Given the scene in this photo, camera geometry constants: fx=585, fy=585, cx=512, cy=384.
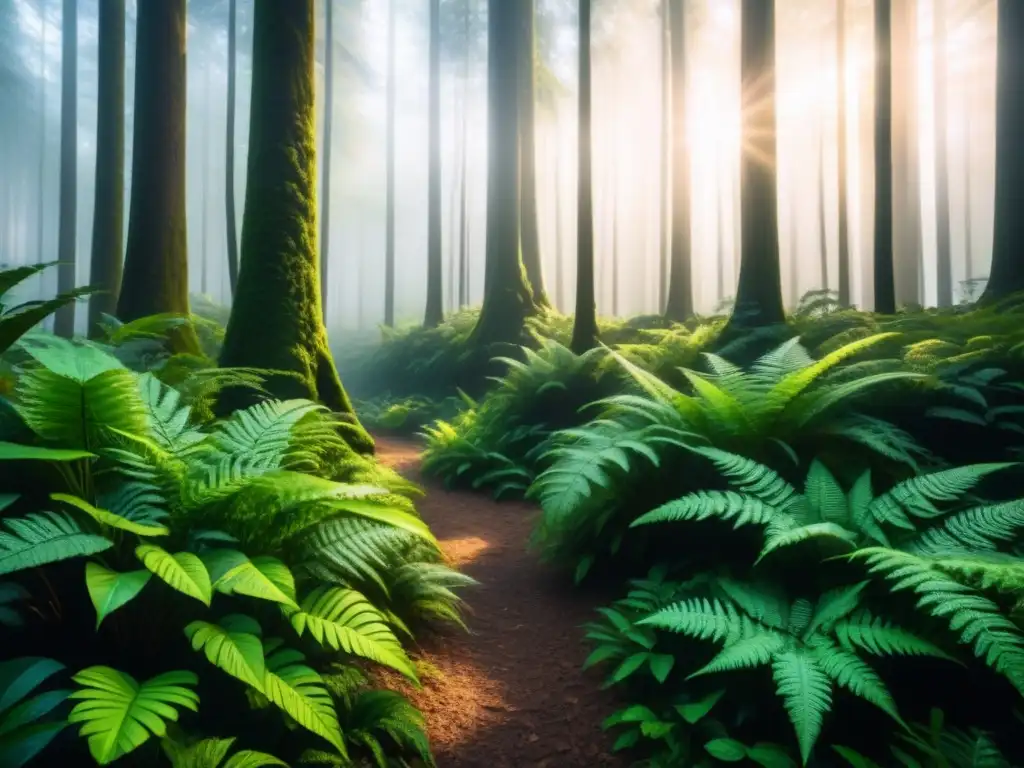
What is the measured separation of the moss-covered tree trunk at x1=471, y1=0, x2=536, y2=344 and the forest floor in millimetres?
8155

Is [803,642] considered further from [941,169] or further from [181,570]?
[941,169]

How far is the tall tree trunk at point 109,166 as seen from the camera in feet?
35.7

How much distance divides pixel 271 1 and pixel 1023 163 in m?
10.3

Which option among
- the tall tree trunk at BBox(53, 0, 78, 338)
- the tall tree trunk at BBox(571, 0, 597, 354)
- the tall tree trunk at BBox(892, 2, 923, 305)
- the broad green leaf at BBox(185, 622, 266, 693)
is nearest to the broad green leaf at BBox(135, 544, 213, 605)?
the broad green leaf at BBox(185, 622, 266, 693)

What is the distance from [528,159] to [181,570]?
1492 cm

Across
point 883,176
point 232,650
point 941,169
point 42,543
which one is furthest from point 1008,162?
point 941,169

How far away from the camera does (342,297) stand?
5962 centimetres

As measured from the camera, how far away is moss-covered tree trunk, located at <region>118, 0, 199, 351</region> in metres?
8.00

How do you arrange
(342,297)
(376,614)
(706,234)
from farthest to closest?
(342,297) < (706,234) < (376,614)

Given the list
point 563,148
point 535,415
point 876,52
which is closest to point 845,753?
point 535,415

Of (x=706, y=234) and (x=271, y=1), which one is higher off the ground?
(x=706, y=234)

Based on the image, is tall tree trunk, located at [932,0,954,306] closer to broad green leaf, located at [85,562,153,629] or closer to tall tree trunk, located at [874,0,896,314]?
tall tree trunk, located at [874,0,896,314]

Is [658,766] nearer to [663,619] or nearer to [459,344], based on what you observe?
[663,619]

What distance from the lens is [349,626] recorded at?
2.38m
